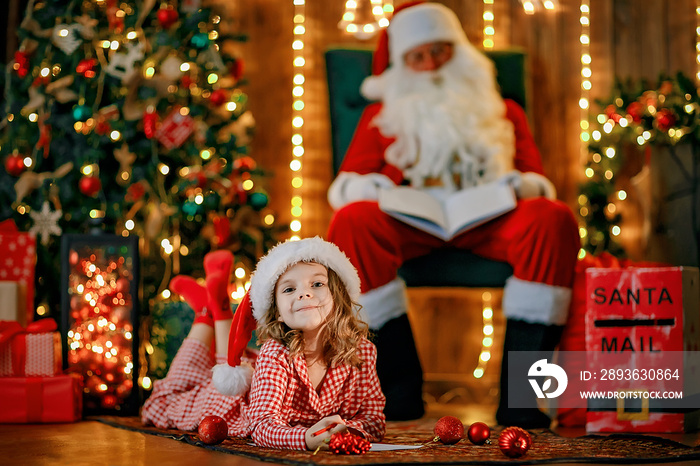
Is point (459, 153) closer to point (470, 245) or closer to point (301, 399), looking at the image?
point (470, 245)

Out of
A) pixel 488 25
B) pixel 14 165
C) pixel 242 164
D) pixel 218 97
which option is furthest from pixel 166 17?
pixel 488 25

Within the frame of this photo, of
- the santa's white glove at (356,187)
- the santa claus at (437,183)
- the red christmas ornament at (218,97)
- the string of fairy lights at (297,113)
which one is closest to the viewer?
the santa claus at (437,183)

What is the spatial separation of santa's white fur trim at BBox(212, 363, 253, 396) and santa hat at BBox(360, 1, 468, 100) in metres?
1.48

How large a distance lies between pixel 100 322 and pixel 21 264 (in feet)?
1.08

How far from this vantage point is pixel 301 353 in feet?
6.24

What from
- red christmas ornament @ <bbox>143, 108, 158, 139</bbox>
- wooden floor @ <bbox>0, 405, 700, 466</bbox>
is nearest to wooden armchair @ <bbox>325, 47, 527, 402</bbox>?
red christmas ornament @ <bbox>143, 108, 158, 139</bbox>

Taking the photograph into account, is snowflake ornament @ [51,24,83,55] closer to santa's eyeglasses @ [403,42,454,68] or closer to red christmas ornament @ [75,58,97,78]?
red christmas ornament @ [75,58,97,78]

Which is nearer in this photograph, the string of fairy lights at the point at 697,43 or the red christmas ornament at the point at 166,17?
the red christmas ornament at the point at 166,17

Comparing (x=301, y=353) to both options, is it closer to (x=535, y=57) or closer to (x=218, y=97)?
(x=218, y=97)

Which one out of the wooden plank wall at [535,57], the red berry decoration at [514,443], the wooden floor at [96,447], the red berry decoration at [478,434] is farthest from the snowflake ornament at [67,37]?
the red berry decoration at [514,443]

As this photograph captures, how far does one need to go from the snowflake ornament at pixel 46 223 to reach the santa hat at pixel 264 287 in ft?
3.87

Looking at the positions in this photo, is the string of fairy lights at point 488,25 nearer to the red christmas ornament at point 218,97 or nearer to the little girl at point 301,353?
the red christmas ornament at point 218,97

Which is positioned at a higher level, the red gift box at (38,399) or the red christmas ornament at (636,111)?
the red christmas ornament at (636,111)

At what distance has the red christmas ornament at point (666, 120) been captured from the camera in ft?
10.4
